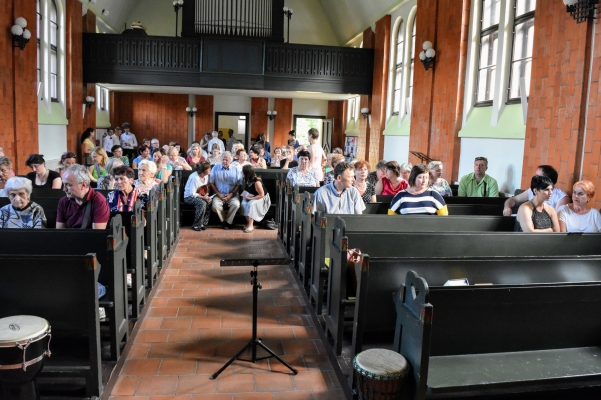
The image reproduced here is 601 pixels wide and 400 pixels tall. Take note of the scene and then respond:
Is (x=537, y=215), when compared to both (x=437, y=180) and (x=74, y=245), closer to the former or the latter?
(x=437, y=180)

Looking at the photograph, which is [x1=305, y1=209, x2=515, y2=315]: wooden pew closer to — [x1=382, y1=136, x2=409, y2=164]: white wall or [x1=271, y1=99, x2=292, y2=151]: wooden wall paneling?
[x1=382, y1=136, x2=409, y2=164]: white wall

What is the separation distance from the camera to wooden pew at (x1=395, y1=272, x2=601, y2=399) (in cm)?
275

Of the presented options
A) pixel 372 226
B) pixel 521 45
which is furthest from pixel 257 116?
pixel 372 226

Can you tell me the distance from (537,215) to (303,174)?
369 centimetres

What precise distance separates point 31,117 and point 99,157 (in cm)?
247

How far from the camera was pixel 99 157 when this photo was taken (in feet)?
26.2

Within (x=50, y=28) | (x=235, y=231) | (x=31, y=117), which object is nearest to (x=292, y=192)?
(x=235, y=231)

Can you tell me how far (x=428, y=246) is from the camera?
426 centimetres

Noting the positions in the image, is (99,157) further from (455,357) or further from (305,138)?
(305,138)

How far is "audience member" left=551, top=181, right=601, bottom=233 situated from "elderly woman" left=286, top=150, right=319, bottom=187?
3.64m

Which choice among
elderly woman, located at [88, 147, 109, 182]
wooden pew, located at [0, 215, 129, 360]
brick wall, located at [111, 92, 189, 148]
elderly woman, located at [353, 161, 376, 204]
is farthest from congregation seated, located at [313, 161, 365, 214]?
brick wall, located at [111, 92, 189, 148]

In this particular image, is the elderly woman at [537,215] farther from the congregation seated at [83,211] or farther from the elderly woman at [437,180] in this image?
the congregation seated at [83,211]

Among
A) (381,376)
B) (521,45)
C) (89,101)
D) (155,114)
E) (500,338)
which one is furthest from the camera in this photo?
(155,114)

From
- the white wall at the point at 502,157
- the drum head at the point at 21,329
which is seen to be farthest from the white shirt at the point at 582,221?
the drum head at the point at 21,329
